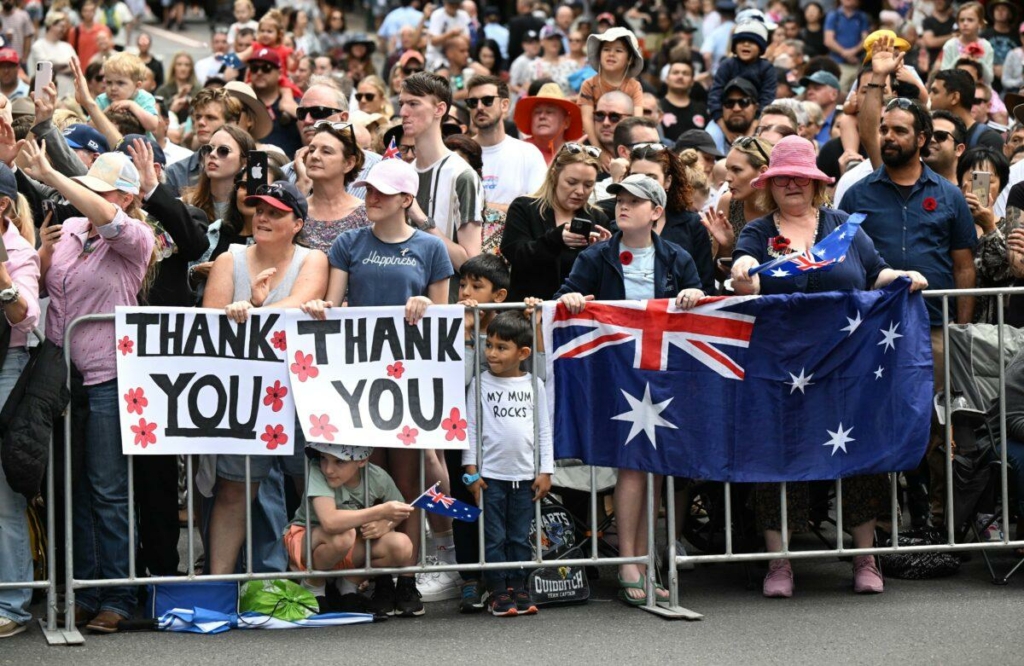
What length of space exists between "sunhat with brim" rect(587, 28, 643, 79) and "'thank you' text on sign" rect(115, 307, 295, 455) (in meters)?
5.99

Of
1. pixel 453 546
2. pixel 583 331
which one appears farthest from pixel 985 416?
pixel 453 546

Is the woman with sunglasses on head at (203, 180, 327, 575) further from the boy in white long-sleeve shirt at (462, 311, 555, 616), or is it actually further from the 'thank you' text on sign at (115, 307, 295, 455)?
the boy in white long-sleeve shirt at (462, 311, 555, 616)

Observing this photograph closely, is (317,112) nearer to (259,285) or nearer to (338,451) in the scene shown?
(259,285)

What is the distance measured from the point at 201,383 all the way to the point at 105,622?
123 centimetres

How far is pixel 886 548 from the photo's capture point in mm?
8711

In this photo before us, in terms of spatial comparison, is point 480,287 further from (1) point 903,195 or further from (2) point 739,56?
(2) point 739,56

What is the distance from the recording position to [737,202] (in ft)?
34.6

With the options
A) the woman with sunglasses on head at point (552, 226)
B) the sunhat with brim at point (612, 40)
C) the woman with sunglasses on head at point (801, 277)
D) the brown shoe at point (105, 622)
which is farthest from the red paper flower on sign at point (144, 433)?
the sunhat with brim at point (612, 40)

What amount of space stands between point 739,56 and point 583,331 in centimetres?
704

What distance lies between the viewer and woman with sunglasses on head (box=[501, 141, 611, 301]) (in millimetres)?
9539

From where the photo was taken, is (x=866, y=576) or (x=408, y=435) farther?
(x=866, y=576)

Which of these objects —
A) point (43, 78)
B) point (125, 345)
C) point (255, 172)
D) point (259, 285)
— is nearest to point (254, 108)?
point (43, 78)

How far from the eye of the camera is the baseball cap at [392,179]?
8555mm

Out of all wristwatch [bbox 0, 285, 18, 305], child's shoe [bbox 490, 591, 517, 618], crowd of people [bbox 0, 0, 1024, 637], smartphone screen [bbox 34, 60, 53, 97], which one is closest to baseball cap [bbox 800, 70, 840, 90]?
crowd of people [bbox 0, 0, 1024, 637]
